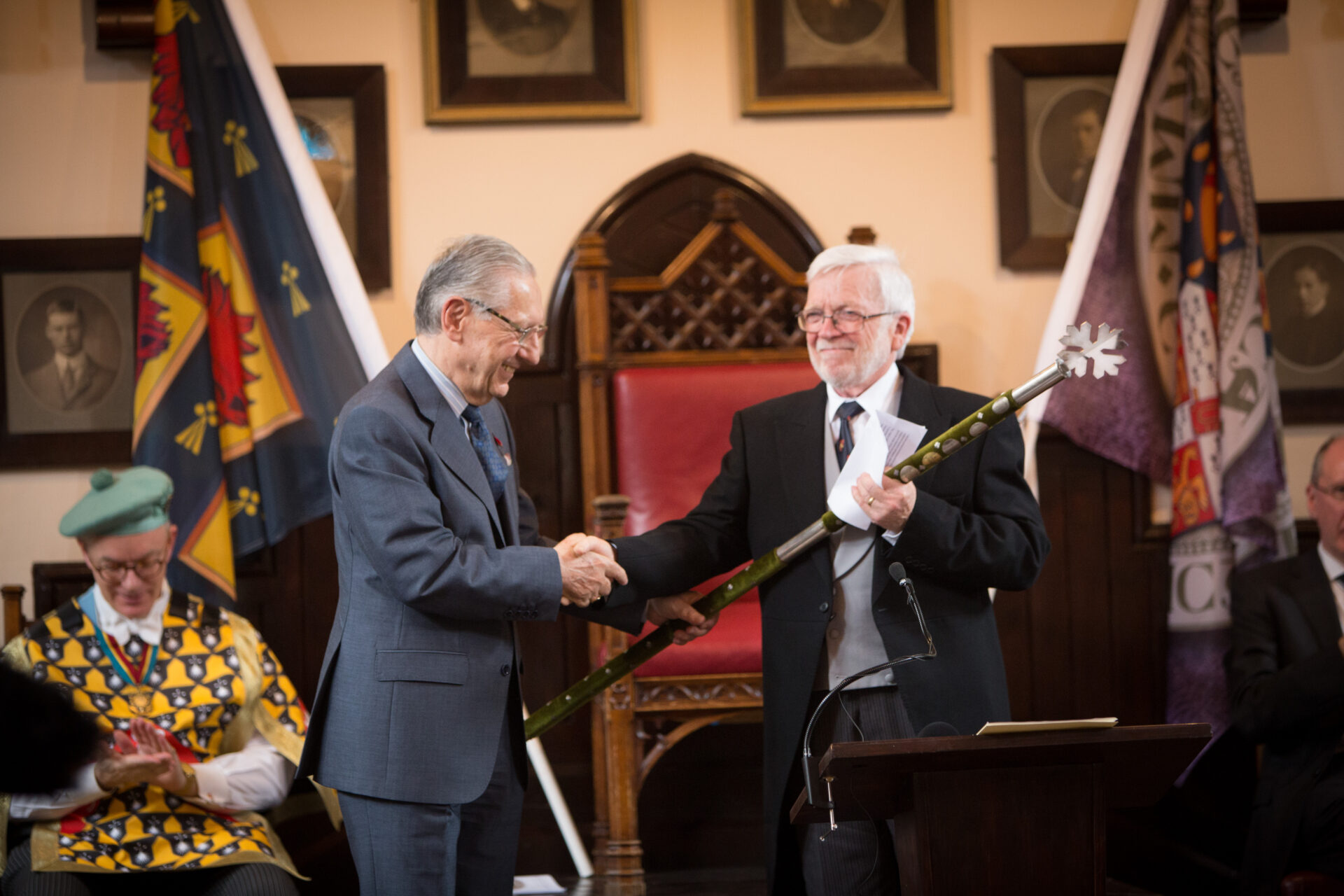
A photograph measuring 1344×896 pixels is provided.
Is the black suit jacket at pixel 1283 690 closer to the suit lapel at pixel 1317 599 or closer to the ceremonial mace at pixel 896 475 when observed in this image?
the suit lapel at pixel 1317 599

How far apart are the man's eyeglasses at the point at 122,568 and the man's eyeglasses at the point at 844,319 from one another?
5.95ft

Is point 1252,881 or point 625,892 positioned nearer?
point 1252,881

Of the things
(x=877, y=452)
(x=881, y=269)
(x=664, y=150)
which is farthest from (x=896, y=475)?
(x=664, y=150)

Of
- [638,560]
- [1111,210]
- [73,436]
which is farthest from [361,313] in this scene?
[1111,210]

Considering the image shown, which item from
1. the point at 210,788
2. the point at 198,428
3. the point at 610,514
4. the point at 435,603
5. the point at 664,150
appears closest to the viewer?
the point at 435,603

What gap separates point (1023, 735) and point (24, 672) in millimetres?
1353

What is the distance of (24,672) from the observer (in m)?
1.21

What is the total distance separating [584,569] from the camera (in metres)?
2.44

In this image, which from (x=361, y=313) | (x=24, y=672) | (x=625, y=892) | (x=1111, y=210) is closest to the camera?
(x=24, y=672)

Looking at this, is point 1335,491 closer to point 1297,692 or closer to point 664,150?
point 1297,692

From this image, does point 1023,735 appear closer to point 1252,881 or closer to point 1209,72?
→ point 1252,881

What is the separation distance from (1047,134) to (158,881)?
359cm

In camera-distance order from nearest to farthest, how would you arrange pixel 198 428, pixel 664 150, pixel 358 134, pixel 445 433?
pixel 445 433 → pixel 198 428 → pixel 358 134 → pixel 664 150

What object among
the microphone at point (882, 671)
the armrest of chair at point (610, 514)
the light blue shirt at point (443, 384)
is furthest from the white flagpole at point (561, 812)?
the light blue shirt at point (443, 384)
